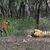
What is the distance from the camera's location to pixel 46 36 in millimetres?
11555

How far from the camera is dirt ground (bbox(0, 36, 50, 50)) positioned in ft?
30.7

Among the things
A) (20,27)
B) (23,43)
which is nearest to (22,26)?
(20,27)

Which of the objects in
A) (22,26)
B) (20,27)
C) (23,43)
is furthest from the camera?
(22,26)

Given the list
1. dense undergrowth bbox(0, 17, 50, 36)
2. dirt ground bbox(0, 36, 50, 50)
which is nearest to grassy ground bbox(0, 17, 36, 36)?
dense undergrowth bbox(0, 17, 50, 36)

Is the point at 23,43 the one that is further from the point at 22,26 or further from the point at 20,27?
the point at 22,26

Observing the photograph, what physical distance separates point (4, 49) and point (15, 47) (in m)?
0.47

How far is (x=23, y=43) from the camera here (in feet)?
32.9

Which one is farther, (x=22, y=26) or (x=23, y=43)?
(x=22, y=26)

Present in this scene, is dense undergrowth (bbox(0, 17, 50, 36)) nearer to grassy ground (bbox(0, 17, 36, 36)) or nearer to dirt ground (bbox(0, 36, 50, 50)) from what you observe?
grassy ground (bbox(0, 17, 36, 36))

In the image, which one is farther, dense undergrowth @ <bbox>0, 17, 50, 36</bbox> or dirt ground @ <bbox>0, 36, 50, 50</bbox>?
dense undergrowth @ <bbox>0, 17, 50, 36</bbox>

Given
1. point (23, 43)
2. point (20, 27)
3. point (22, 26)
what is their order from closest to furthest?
point (23, 43)
point (20, 27)
point (22, 26)

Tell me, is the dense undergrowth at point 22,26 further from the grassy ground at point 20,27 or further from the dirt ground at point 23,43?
the dirt ground at point 23,43

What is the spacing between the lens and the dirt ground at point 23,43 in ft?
30.7

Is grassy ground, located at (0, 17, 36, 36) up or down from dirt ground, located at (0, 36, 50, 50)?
up
